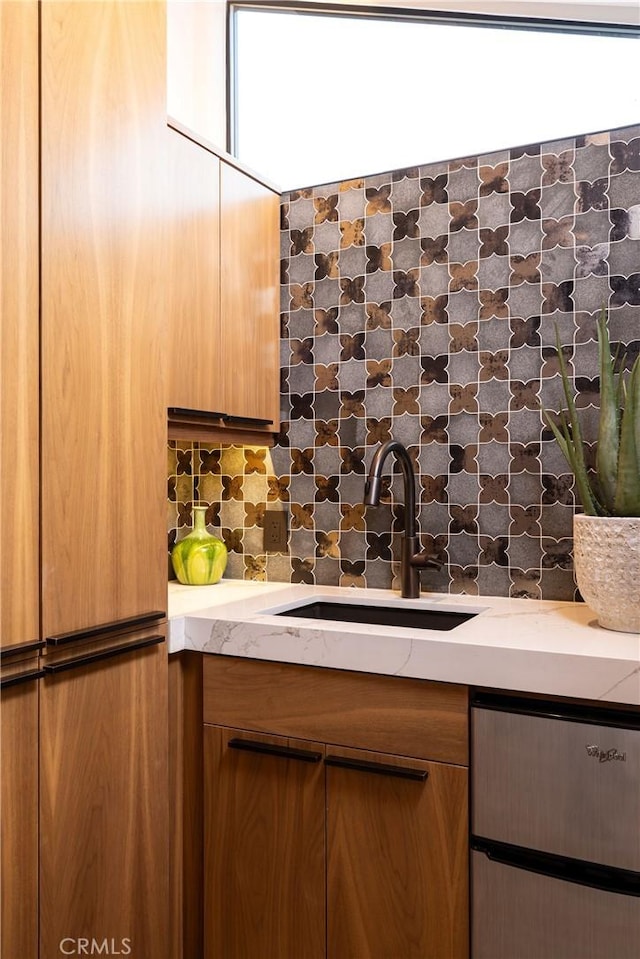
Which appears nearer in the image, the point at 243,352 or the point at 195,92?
the point at 243,352

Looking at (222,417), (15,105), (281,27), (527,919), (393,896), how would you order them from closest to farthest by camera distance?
Result: 1. (15,105)
2. (527,919)
3. (393,896)
4. (222,417)
5. (281,27)

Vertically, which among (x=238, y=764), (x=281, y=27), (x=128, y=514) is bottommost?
(x=238, y=764)

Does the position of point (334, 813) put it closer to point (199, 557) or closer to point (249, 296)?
point (199, 557)

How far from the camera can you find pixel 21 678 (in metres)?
1.19

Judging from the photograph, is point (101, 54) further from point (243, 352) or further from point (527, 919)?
point (527, 919)

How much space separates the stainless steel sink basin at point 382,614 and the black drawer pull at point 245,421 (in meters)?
0.56

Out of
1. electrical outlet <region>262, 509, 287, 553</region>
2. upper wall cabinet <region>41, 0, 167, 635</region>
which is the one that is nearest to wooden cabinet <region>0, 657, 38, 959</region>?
upper wall cabinet <region>41, 0, 167, 635</region>

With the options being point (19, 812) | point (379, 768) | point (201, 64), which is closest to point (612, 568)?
point (379, 768)

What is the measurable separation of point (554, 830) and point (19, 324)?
130 cm

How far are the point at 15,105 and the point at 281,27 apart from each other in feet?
5.15

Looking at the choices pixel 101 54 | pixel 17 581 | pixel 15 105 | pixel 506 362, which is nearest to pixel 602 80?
pixel 506 362

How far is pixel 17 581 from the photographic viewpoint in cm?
119

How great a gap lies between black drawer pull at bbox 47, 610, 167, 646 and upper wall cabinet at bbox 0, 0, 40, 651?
0.15 feet

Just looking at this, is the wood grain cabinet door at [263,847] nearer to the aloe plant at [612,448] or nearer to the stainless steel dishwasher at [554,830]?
the stainless steel dishwasher at [554,830]
